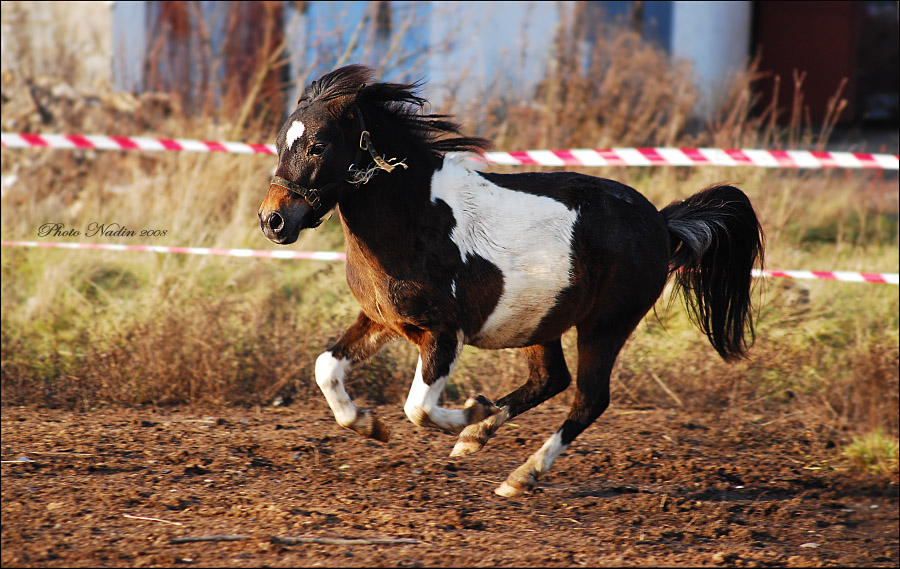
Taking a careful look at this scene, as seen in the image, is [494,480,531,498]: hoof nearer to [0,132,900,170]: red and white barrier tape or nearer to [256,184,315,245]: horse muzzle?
[256,184,315,245]: horse muzzle

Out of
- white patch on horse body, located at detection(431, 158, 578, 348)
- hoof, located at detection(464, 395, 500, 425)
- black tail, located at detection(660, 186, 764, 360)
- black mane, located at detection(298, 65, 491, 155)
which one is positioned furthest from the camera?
black tail, located at detection(660, 186, 764, 360)

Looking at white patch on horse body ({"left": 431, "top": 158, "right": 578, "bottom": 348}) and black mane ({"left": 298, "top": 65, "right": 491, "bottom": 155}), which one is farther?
white patch on horse body ({"left": 431, "top": 158, "right": 578, "bottom": 348})

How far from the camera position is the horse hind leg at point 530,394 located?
439cm

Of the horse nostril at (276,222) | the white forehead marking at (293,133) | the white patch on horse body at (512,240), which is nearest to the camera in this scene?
the horse nostril at (276,222)

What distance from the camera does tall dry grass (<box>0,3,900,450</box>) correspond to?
6078mm

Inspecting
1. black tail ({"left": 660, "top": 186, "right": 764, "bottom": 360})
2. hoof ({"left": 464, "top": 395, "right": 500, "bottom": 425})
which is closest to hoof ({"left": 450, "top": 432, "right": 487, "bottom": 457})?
hoof ({"left": 464, "top": 395, "right": 500, "bottom": 425})

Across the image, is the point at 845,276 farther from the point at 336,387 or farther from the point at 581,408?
the point at 336,387

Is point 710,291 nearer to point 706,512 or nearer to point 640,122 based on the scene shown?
point 706,512

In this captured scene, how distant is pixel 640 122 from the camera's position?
31.1 feet

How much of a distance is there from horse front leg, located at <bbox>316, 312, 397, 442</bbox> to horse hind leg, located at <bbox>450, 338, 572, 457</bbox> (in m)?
0.42

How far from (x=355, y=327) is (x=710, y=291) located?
1990mm

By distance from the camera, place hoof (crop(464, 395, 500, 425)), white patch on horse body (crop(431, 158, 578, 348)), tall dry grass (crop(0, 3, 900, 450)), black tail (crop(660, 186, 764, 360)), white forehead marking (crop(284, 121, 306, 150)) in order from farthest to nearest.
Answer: tall dry grass (crop(0, 3, 900, 450))
black tail (crop(660, 186, 764, 360))
hoof (crop(464, 395, 500, 425))
white patch on horse body (crop(431, 158, 578, 348))
white forehead marking (crop(284, 121, 306, 150))

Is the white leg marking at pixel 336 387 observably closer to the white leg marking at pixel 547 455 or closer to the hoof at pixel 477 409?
the hoof at pixel 477 409

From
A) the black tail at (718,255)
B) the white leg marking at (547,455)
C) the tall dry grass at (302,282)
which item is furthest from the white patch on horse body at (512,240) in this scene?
the tall dry grass at (302,282)
